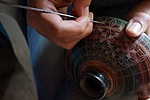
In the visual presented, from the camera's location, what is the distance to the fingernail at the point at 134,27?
595mm

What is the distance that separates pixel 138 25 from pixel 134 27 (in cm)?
2

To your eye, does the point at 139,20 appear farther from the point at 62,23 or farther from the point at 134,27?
the point at 62,23

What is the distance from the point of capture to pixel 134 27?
23.6 inches

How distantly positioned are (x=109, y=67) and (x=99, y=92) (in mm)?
59

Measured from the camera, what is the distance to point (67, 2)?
645 mm

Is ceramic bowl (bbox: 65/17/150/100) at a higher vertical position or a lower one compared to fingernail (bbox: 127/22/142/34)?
lower

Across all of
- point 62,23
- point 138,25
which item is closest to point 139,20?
point 138,25

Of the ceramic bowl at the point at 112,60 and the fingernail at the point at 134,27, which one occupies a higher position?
the fingernail at the point at 134,27

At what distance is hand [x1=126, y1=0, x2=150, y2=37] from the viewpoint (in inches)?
23.5

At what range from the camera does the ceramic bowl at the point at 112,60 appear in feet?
1.97

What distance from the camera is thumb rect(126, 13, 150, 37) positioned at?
0.59 meters

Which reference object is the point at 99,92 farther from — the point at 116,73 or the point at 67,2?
the point at 67,2

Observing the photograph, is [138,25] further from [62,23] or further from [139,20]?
[62,23]

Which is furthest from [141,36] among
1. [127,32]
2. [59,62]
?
[59,62]
